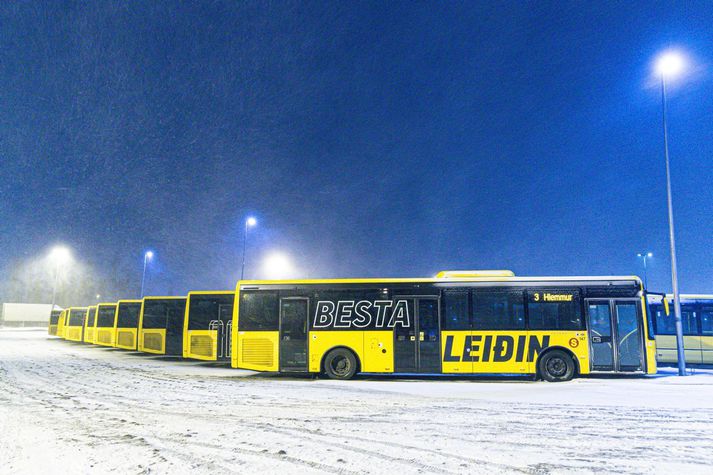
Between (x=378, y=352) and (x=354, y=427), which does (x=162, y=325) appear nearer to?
(x=378, y=352)

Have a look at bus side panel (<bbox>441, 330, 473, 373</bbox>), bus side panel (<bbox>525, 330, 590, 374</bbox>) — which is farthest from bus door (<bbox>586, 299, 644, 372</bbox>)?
bus side panel (<bbox>441, 330, 473, 373</bbox>)

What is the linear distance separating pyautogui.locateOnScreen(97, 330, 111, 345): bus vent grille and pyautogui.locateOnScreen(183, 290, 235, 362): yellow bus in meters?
13.1

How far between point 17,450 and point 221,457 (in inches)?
102

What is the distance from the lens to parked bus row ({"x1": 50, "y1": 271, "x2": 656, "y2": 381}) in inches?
542

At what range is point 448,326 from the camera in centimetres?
1409

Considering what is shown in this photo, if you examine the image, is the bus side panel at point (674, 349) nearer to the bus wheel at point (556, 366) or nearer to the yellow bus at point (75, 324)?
the bus wheel at point (556, 366)

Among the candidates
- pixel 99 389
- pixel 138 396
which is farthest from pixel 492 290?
pixel 99 389

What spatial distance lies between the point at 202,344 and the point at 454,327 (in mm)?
10467

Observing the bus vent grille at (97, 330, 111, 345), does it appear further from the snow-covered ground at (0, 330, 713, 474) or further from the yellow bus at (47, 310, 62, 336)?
the yellow bus at (47, 310, 62, 336)

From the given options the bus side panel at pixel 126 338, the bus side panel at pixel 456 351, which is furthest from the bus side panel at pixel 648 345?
the bus side panel at pixel 126 338

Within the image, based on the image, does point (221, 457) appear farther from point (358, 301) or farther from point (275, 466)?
point (358, 301)

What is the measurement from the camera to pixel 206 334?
1964cm

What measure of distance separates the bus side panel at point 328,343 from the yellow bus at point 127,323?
15.1m

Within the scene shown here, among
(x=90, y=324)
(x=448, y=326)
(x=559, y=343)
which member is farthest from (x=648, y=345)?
(x=90, y=324)
